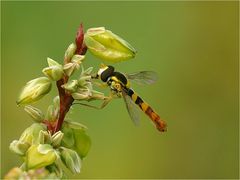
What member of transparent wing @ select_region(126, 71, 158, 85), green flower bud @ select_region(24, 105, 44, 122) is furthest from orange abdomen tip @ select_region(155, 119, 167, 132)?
green flower bud @ select_region(24, 105, 44, 122)

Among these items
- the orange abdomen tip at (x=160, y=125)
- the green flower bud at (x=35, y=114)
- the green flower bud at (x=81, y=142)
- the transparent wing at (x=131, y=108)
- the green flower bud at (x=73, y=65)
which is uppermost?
the green flower bud at (x=73, y=65)

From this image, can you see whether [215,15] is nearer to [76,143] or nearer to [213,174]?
[213,174]

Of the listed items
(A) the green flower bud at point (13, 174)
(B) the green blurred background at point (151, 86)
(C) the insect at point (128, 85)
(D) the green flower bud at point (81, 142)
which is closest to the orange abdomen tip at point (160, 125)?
(C) the insect at point (128, 85)

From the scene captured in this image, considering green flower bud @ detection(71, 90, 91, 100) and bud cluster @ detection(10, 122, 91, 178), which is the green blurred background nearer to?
bud cluster @ detection(10, 122, 91, 178)

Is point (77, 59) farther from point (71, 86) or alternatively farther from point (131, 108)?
point (131, 108)

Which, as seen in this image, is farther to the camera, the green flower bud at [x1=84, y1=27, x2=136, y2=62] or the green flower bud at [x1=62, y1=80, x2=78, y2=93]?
the green flower bud at [x1=84, y1=27, x2=136, y2=62]

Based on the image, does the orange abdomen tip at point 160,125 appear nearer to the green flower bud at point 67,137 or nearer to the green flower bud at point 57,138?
the green flower bud at point 67,137
